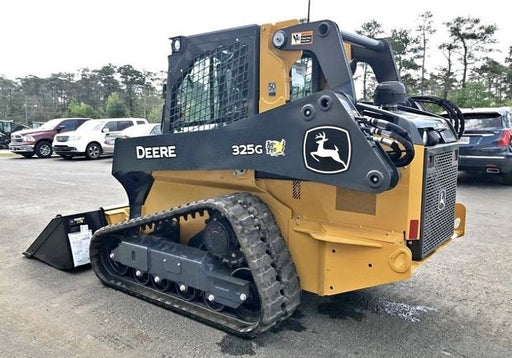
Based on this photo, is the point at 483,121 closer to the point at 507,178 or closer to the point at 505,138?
the point at 505,138

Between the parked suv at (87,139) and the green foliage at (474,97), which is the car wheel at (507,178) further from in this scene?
the green foliage at (474,97)

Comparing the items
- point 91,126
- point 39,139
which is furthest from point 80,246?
point 39,139

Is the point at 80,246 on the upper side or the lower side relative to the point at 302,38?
lower

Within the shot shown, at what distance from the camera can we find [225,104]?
3.69 meters

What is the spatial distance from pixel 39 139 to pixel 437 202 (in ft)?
61.5

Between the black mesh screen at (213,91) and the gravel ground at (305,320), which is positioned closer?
the gravel ground at (305,320)

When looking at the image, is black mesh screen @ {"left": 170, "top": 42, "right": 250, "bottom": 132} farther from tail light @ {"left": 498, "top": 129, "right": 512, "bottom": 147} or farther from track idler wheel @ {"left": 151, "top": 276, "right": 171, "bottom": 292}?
tail light @ {"left": 498, "top": 129, "right": 512, "bottom": 147}

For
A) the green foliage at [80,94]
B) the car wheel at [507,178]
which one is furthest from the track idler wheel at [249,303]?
the green foliage at [80,94]

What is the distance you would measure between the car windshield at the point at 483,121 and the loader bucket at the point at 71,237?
25.4 ft

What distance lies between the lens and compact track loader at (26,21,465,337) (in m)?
3.01

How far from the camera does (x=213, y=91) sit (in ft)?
12.3

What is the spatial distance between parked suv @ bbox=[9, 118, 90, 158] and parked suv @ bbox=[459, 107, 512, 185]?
1578cm

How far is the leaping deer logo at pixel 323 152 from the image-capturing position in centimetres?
292

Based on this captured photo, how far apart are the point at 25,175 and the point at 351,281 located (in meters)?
11.9
